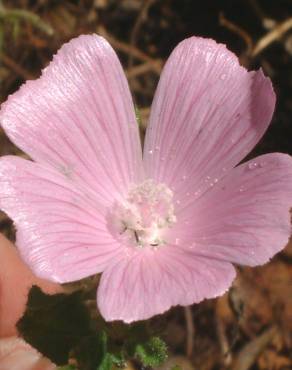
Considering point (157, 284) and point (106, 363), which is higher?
point (157, 284)

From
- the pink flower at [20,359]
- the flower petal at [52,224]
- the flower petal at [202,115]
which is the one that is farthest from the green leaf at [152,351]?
the pink flower at [20,359]

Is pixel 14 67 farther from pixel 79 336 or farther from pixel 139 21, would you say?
pixel 79 336

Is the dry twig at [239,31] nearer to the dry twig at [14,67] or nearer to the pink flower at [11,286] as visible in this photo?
the dry twig at [14,67]

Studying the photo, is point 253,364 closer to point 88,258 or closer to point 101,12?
point 88,258

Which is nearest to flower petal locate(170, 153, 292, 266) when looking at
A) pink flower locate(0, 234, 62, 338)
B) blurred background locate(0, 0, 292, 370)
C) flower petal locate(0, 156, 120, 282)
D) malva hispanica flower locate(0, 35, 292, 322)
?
malva hispanica flower locate(0, 35, 292, 322)

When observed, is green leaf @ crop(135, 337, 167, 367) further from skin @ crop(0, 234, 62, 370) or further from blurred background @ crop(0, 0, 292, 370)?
blurred background @ crop(0, 0, 292, 370)

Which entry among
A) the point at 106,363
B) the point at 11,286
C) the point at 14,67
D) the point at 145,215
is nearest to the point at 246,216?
the point at 145,215
